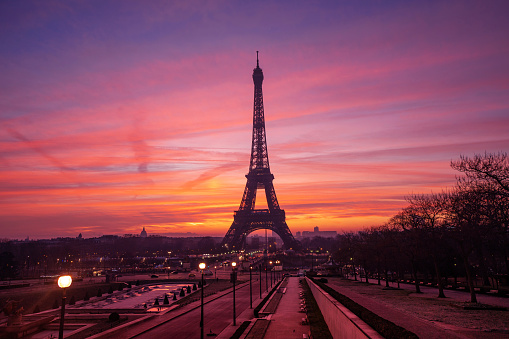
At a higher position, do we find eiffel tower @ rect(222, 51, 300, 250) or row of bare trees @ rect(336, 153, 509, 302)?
eiffel tower @ rect(222, 51, 300, 250)

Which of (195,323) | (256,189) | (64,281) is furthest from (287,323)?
(256,189)

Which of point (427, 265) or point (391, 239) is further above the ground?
point (391, 239)

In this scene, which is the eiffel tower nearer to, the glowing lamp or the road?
the road

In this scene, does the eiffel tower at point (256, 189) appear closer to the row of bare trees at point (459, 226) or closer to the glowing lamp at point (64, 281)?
the row of bare trees at point (459, 226)

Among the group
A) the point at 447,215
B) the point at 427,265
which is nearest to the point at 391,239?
the point at 427,265

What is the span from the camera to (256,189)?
12706cm

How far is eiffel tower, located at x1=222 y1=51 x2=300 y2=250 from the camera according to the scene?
123312mm

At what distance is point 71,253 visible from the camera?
587 ft

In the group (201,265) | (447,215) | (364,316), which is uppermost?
(447,215)

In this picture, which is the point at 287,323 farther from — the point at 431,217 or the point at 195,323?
the point at 431,217

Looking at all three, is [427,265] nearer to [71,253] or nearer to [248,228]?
[248,228]

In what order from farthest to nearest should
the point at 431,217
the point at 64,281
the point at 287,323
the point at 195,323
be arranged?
the point at 431,217 < the point at 195,323 < the point at 287,323 < the point at 64,281

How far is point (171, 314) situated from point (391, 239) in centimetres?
4355

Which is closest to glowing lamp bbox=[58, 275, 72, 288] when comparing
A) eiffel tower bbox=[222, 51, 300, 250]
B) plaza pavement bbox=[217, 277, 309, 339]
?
plaza pavement bbox=[217, 277, 309, 339]
